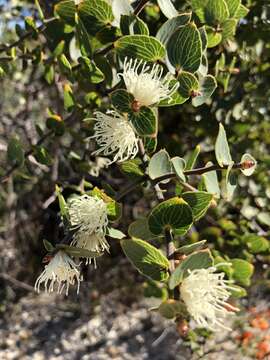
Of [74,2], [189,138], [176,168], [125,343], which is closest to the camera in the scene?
[176,168]

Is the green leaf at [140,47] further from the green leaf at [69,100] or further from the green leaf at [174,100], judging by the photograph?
the green leaf at [69,100]

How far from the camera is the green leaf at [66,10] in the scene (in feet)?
3.53

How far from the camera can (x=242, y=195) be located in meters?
1.55

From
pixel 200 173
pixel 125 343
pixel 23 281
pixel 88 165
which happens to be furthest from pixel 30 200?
pixel 200 173

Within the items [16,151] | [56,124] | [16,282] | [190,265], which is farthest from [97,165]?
[16,282]

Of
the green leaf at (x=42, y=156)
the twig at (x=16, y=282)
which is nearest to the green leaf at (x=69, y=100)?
the green leaf at (x=42, y=156)

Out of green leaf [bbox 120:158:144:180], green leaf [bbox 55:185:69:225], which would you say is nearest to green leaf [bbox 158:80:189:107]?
green leaf [bbox 120:158:144:180]

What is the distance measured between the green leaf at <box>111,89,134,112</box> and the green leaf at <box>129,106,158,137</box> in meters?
0.01

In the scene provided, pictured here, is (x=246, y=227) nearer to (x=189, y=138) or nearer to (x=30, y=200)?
(x=189, y=138)

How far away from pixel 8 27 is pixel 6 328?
131 centimetres

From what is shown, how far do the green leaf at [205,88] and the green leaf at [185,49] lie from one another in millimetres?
88

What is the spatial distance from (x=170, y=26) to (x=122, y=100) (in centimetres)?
21

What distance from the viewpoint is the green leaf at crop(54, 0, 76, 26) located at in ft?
3.53

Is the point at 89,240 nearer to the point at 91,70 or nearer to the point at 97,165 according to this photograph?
the point at 91,70
